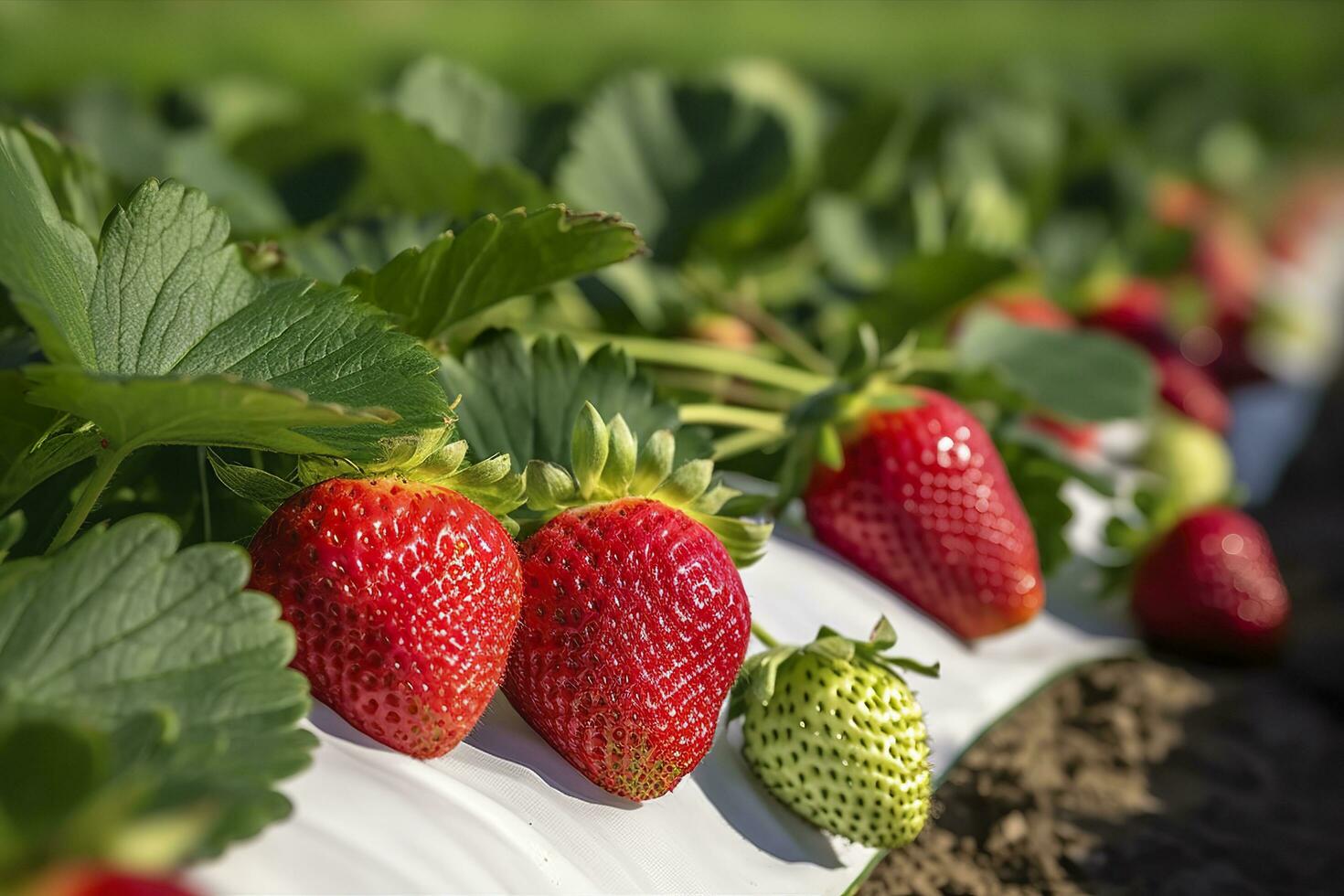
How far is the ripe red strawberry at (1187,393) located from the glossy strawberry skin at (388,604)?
103 centimetres

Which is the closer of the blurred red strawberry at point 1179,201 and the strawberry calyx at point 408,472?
the strawberry calyx at point 408,472

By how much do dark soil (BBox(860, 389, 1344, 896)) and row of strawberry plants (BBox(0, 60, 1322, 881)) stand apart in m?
0.06

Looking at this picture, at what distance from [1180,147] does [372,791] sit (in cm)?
200

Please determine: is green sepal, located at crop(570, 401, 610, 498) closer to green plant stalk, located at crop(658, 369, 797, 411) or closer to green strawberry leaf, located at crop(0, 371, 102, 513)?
green strawberry leaf, located at crop(0, 371, 102, 513)

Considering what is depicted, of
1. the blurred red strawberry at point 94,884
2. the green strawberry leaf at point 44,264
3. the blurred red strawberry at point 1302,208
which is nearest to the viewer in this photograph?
the blurred red strawberry at point 94,884

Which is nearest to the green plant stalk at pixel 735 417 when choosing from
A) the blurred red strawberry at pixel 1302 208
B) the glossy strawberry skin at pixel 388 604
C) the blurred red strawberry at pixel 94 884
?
the glossy strawberry skin at pixel 388 604

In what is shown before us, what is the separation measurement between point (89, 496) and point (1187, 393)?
3.80ft

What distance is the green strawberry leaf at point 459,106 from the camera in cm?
100

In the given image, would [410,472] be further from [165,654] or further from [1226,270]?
→ [1226,270]

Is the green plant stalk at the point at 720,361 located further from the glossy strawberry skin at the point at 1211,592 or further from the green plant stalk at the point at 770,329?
the glossy strawberry skin at the point at 1211,592

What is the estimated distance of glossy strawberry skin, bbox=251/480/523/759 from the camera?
475mm

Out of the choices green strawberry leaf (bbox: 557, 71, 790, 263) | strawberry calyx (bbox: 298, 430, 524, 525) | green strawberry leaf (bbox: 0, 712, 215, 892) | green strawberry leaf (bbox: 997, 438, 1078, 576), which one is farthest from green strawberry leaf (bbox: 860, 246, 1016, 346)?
green strawberry leaf (bbox: 0, 712, 215, 892)

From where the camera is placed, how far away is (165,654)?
396mm

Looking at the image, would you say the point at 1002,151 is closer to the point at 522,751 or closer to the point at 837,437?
the point at 837,437
